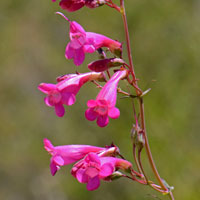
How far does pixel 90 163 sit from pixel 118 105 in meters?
4.99

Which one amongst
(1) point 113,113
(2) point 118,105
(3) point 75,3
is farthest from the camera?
(2) point 118,105

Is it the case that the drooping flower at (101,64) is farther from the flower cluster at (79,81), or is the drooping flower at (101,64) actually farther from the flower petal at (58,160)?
the flower petal at (58,160)

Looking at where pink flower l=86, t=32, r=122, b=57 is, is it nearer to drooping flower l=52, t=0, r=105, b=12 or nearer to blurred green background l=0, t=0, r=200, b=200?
drooping flower l=52, t=0, r=105, b=12

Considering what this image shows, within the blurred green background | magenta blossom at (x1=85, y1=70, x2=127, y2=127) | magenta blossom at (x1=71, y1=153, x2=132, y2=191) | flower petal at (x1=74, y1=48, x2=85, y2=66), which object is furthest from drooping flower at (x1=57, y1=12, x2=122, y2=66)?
the blurred green background

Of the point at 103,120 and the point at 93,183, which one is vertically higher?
the point at 103,120

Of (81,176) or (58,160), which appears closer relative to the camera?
(81,176)

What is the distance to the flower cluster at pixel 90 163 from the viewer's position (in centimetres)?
250

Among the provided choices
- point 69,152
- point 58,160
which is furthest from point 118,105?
point 58,160

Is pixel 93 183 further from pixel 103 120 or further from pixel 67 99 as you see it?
pixel 67 99

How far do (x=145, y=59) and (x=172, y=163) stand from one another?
11.8ft

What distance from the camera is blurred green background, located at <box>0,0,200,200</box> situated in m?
6.91

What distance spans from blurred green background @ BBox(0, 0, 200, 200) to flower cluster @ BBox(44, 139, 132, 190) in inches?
67.0

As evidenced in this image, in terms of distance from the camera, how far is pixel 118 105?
7.46 metres

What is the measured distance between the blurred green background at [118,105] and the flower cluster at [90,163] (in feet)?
5.58
